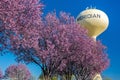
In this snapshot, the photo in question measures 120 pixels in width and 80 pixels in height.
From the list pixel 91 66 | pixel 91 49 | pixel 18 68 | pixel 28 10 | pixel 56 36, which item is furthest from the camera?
pixel 18 68

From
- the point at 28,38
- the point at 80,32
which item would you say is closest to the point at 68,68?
the point at 80,32

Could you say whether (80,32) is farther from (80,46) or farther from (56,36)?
(56,36)

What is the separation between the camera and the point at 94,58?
170 ft

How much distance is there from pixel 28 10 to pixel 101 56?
31261mm

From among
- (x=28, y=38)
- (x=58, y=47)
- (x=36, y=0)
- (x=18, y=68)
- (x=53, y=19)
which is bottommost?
(x=28, y=38)

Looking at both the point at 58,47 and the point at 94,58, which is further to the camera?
the point at 94,58

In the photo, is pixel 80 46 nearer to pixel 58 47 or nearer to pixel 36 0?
pixel 58 47

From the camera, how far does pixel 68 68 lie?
51719mm

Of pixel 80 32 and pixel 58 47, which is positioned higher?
pixel 80 32

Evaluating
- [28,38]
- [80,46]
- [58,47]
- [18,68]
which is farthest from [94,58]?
[18,68]

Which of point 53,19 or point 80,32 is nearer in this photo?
point 53,19

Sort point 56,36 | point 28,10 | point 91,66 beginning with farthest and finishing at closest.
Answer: point 91,66
point 56,36
point 28,10

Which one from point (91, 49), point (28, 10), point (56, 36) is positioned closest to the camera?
point (28, 10)

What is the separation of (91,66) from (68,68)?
3724 millimetres
